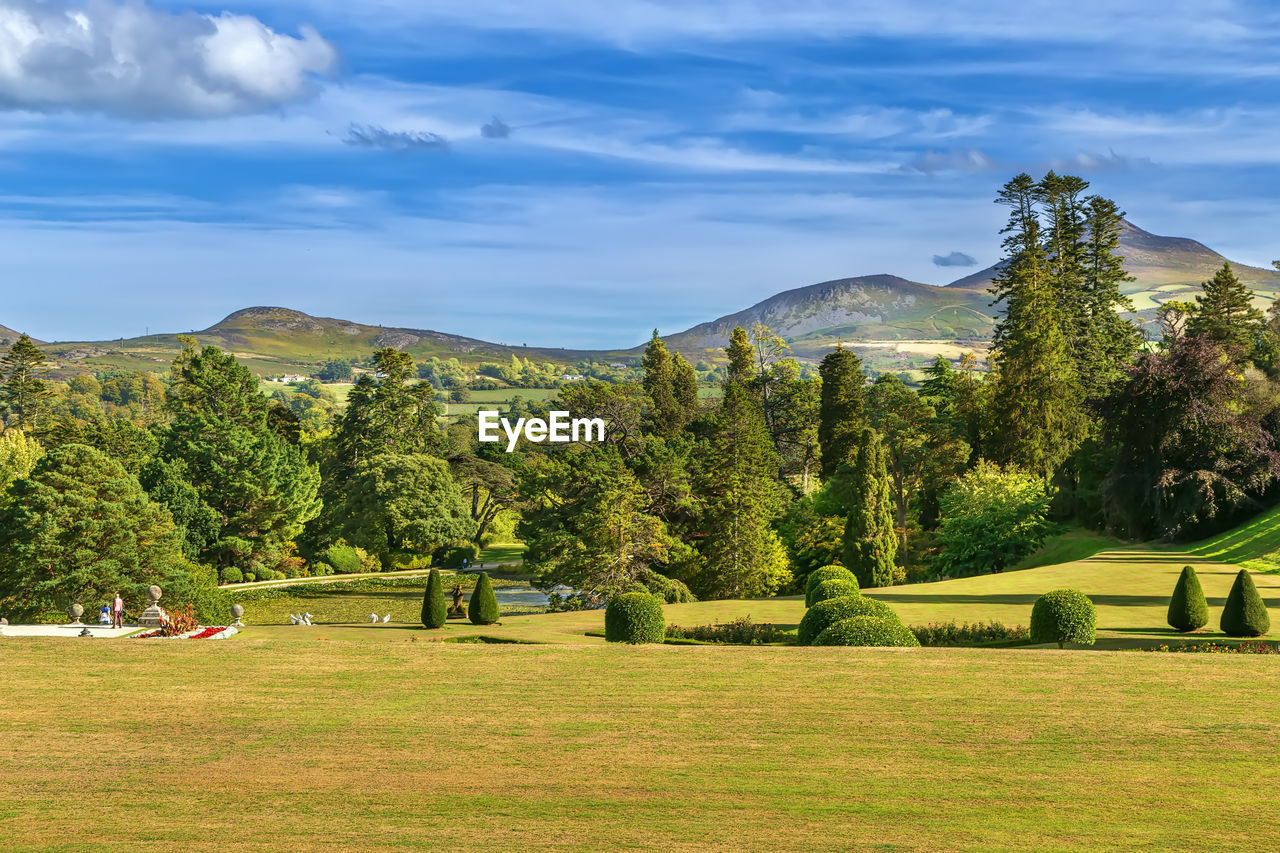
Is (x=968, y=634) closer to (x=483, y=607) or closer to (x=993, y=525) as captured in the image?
(x=483, y=607)

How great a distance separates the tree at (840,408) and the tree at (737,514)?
53.0 feet

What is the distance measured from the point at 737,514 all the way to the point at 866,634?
79.9 feet

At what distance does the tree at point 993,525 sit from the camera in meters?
53.2

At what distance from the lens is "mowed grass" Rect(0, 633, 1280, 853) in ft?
48.4

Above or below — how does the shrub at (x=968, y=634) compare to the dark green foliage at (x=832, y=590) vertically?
below

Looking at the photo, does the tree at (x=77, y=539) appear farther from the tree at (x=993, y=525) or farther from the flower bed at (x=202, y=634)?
the tree at (x=993, y=525)

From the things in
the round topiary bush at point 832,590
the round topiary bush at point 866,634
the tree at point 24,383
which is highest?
the tree at point 24,383

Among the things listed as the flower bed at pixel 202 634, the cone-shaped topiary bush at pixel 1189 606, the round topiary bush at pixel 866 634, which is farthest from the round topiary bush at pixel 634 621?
the cone-shaped topiary bush at pixel 1189 606

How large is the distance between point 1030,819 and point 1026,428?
50535 mm

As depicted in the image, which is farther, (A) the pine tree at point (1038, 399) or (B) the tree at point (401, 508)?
(B) the tree at point (401, 508)

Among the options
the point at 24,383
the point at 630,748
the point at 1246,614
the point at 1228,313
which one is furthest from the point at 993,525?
the point at 24,383

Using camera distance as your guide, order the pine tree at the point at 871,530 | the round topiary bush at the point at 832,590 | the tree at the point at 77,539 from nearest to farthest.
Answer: the round topiary bush at the point at 832,590 < the tree at the point at 77,539 < the pine tree at the point at 871,530

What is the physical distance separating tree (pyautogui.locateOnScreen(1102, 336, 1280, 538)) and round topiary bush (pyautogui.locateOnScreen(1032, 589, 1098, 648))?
72.6 ft

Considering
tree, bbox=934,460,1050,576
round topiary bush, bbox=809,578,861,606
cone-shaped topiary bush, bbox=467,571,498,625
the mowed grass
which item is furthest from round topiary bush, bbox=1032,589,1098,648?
tree, bbox=934,460,1050,576
